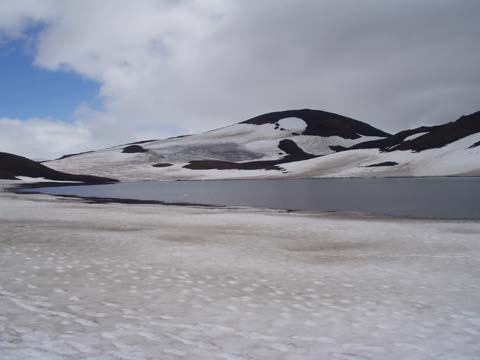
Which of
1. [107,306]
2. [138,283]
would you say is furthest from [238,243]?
[107,306]

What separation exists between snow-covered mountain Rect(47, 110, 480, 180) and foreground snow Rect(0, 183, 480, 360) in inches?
3505

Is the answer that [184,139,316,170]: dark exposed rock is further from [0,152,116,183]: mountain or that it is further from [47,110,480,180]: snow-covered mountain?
[0,152,116,183]: mountain

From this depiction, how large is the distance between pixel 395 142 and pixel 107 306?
143 m

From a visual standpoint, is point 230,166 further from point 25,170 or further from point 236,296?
point 236,296

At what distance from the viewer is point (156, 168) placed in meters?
146

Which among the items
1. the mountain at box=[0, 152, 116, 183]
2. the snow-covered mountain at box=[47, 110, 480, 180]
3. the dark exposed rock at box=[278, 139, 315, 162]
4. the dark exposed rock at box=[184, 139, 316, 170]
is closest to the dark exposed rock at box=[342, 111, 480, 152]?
the snow-covered mountain at box=[47, 110, 480, 180]

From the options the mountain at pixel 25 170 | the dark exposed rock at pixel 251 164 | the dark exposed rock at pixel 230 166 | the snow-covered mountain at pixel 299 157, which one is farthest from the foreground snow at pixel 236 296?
the dark exposed rock at pixel 230 166

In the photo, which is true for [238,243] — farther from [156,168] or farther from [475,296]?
[156,168]

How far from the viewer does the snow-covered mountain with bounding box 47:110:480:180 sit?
110 metres

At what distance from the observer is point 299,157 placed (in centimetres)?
16138

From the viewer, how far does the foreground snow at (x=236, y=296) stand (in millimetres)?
6566

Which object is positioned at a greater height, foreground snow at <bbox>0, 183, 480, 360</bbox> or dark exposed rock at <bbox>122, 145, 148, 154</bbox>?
dark exposed rock at <bbox>122, 145, 148, 154</bbox>

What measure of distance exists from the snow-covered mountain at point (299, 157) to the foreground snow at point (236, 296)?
8902cm

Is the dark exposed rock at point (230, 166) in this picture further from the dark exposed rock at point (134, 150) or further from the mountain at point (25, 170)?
the mountain at point (25, 170)
